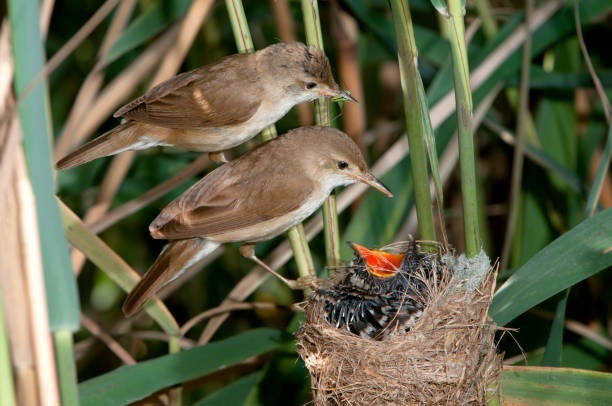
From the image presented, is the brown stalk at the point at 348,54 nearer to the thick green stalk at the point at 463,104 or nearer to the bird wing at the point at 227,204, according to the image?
the bird wing at the point at 227,204

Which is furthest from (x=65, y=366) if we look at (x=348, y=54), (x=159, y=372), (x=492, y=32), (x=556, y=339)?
(x=492, y=32)

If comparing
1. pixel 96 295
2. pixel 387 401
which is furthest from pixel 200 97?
pixel 96 295

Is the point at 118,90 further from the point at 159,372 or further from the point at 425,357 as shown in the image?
the point at 425,357

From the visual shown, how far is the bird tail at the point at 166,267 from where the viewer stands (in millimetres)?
2268

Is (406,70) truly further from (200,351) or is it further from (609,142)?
(200,351)

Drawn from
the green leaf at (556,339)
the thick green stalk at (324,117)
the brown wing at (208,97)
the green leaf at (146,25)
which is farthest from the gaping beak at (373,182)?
the green leaf at (146,25)

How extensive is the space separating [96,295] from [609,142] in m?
2.63

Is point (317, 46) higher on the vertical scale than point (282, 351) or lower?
higher

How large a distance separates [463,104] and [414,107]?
0.39ft

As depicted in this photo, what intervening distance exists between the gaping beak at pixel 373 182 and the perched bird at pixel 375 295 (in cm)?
18

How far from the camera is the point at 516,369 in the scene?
1.91 meters

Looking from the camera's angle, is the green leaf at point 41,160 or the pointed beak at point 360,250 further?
the pointed beak at point 360,250

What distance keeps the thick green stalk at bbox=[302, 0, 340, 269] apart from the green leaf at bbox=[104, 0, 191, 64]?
56 cm

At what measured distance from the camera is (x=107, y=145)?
2.35 metres
